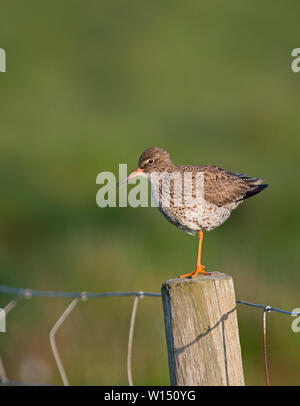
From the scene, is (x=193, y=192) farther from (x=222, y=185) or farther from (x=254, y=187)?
(x=254, y=187)

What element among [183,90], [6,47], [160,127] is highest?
[6,47]

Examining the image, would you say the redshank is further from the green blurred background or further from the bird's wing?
the green blurred background

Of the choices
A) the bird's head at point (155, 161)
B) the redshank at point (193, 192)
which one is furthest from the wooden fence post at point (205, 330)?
the bird's head at point (155, 161)

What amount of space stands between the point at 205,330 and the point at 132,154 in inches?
389

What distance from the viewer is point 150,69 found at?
856 inches

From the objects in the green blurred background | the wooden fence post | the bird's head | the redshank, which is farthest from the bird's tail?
the wooden fence post

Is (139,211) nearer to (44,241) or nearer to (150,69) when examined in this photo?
(44,241)

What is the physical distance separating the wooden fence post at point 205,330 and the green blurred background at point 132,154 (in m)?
2.90

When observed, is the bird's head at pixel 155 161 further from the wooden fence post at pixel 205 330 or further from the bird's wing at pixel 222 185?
the wooden fence post at pixel 205 330

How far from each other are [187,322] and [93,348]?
3274mm

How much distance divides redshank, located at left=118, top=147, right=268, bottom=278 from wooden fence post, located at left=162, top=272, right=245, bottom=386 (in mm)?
1001

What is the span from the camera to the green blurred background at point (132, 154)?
7.30 m

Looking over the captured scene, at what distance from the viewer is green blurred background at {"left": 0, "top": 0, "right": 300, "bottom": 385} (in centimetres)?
730
